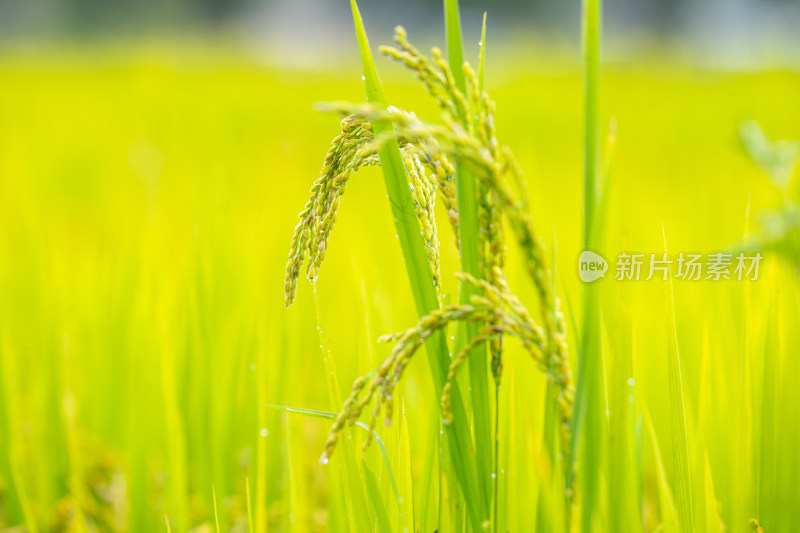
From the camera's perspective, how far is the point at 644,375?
1221 millimetres

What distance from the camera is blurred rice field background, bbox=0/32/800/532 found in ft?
2.51

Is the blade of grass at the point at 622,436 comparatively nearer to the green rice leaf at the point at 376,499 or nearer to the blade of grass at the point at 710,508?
the blade of grass at the point at 710,508

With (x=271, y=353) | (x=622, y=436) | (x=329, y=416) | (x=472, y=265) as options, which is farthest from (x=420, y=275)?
(x=271, y=353)

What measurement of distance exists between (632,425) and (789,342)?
30cm

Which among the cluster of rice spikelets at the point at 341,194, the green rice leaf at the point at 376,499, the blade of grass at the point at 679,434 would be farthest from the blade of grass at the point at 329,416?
the blade of grass at the point at 679,434

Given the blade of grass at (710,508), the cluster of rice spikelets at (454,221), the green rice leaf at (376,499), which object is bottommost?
the blade of grass at (710,508)

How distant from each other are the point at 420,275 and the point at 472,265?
48mm

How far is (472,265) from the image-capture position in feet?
1.75

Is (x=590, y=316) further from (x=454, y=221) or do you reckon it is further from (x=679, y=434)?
(x=679, y=434)

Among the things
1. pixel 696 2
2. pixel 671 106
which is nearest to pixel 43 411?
pixel 671 106

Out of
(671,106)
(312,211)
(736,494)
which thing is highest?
(671,106)

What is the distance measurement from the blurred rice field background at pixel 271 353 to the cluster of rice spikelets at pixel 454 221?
0.09 m

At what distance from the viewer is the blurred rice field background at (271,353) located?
2.51 ft

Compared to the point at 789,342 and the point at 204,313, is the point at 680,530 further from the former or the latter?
the point at 204,313
